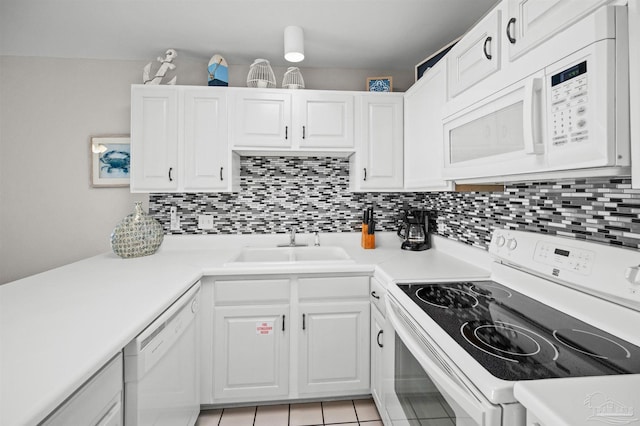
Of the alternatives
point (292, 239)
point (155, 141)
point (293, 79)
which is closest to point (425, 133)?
point (293, 79)

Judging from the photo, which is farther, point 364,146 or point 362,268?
point 364,146

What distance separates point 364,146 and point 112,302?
1.74 meters

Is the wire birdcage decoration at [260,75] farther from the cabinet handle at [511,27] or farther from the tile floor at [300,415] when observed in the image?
the tile floor at [300,415]

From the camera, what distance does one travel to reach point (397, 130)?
2184mm

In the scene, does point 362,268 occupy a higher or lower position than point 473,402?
higher

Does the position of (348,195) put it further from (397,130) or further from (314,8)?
(314,8)

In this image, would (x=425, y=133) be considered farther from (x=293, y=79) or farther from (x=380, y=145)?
(x=293, y=79)

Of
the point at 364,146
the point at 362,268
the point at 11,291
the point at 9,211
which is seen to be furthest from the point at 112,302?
the point at 9,211

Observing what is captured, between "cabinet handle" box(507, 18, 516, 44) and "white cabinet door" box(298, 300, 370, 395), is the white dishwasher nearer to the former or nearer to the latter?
"white cabinet door" box(298, 300, 370, 395)

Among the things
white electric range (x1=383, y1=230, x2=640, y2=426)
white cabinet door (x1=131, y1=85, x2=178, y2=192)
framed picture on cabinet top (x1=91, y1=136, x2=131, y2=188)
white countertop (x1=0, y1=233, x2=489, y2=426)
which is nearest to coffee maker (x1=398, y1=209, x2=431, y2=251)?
white countertop (x1=0, y1=233, x2=489, y2=426)

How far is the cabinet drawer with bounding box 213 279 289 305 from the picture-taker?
1.73 metres

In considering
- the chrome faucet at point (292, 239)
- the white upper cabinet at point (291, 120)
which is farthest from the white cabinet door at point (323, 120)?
the chrome faucet at point (292, 239)

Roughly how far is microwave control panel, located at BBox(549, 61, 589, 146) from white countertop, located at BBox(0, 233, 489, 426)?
2.87ft

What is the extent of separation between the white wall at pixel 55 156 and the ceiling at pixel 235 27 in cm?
15
